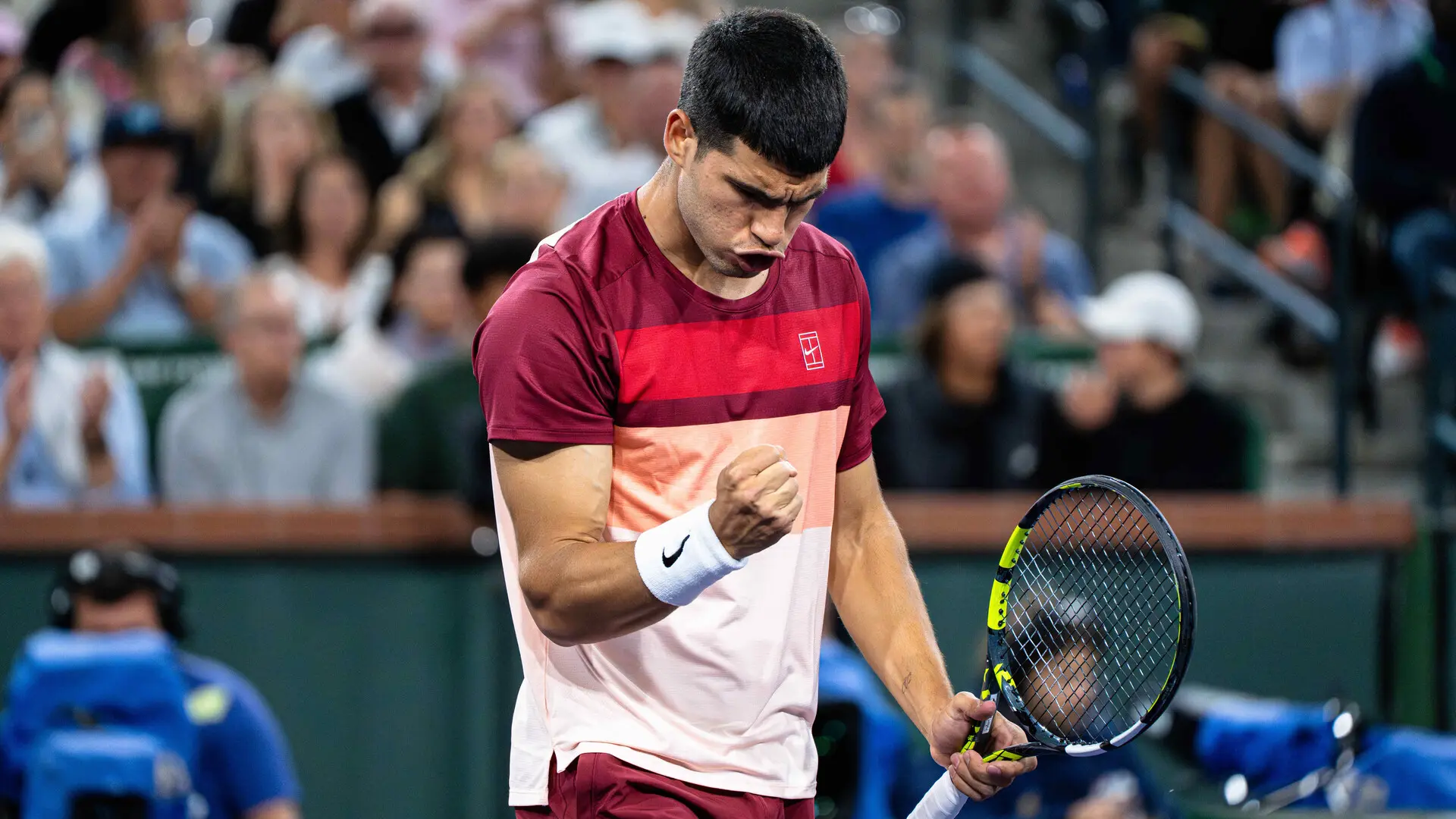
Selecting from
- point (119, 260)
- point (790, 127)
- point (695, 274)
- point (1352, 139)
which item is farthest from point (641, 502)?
point (1352, 139)

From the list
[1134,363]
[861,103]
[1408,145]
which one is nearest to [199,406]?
[1134,363]

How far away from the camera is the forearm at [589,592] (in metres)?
2.83

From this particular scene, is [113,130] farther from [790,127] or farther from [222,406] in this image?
[790,127]

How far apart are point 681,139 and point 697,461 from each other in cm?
49

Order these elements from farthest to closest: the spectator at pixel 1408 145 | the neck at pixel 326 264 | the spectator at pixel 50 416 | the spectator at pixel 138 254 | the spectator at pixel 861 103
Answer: the spectator at pixel 861 103 → the spectator at pixel 1408 145 → the neck at pixel 326 264 → the spectator at pixel 138 254 → the spectator at pixel 50 416

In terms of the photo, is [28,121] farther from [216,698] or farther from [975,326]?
[975,326]

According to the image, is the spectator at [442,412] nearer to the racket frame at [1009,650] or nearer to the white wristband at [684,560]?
the racket frame at [1009,650]

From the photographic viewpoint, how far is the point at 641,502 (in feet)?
10.2

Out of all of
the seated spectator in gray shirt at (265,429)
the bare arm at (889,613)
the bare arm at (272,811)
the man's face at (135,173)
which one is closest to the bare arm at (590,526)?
the bare arm at (889,613)

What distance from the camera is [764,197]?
2.92 metres

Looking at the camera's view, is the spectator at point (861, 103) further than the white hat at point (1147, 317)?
Yes

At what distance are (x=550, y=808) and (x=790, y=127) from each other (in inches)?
44.6

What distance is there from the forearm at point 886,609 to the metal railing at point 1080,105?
5834 mm

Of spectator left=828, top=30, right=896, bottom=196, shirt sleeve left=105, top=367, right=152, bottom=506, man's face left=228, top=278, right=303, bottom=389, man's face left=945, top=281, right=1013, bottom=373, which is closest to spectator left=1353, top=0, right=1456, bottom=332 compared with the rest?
spectator left=828, top=30, right=896, bottom=196
